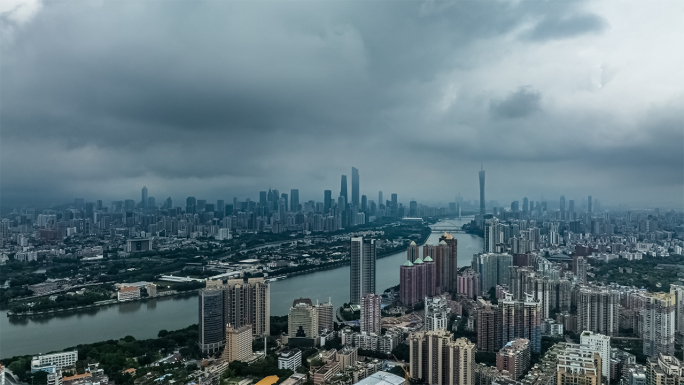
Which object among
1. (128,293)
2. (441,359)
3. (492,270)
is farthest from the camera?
(492,270)

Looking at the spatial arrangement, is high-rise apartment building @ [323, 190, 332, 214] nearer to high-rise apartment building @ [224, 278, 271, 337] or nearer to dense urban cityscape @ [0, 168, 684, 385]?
dense urban cityscape @ [0, 168, 684, 385]

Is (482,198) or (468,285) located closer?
(468,285)

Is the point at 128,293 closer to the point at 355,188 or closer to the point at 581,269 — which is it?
the point at 581,269

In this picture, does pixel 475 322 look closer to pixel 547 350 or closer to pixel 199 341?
pixel 547 350

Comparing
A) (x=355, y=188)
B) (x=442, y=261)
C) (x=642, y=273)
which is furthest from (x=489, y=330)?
(x=355, y=188)

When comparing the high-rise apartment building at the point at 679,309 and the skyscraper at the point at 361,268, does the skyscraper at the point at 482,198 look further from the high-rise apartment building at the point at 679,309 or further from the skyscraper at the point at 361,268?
the high-rise apartment building at the point at 679,309

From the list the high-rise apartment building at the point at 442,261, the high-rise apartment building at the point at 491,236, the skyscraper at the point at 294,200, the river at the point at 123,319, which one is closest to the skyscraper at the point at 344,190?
the skyscraper at the point at 294,200

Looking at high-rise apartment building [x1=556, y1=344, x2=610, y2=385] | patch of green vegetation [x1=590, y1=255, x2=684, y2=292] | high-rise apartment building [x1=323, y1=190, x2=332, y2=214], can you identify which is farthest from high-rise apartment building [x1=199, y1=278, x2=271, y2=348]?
high-rise apartment building [x1=323, y1=190, x2=332, y2=214]

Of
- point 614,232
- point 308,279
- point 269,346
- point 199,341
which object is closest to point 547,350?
point 269,346
